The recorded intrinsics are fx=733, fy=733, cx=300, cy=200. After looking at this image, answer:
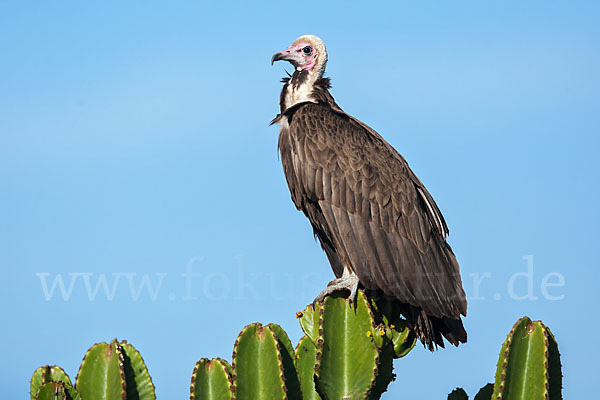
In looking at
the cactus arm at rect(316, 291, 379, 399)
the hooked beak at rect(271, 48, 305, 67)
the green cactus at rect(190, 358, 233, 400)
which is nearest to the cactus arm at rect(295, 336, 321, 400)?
the cactus arm at rect(316, 291, 379, 399)

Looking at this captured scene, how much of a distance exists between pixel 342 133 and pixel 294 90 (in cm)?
82

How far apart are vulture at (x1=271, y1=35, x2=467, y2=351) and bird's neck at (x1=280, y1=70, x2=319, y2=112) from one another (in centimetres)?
21

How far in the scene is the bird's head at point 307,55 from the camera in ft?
23.3

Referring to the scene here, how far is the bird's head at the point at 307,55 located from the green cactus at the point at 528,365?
11.3ft

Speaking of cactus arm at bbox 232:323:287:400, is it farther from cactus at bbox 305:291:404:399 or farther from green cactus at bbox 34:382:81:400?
green cactus at bbox 34:382:81:400

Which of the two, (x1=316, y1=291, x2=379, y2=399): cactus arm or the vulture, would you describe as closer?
(x1=316, y1=291, x2=379, y2=399): cactus arm

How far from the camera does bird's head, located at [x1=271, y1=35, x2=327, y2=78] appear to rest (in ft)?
23.3

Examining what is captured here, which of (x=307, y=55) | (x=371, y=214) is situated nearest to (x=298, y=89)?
(x=307, y=55)

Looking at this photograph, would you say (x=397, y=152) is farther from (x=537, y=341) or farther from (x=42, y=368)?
(x=42, y=368)

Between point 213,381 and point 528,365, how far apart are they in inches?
A: 78.0

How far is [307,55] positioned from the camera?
7168mm

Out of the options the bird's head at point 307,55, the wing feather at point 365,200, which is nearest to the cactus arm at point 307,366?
the wing feather at point 365,200

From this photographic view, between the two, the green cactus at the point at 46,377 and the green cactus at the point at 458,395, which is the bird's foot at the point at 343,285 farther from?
the green cactus at the point at 46,377

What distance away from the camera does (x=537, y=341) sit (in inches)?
179
